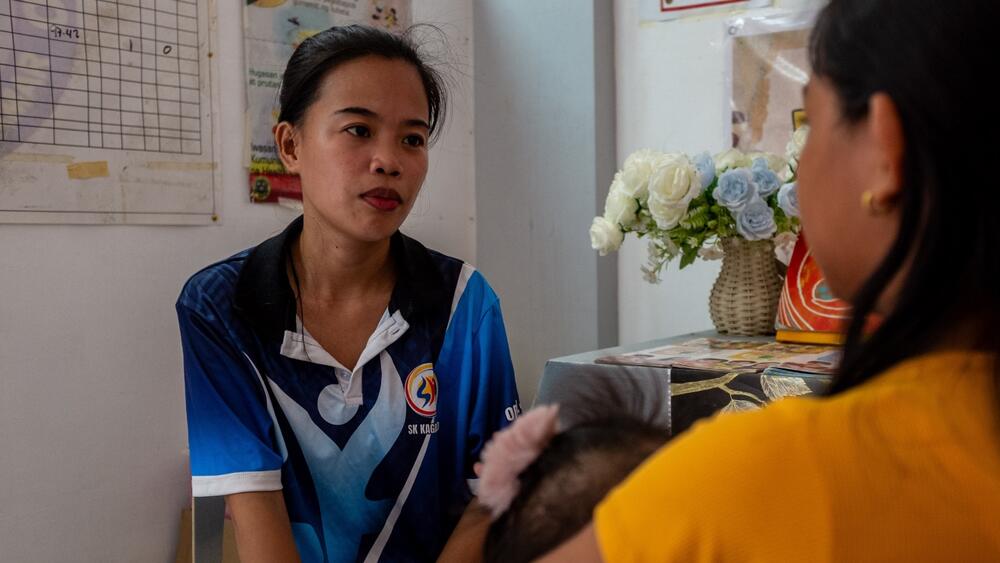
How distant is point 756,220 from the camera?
171 centimetres

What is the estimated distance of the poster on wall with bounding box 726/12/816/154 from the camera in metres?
2.17

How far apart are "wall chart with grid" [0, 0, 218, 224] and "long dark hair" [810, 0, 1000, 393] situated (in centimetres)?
153

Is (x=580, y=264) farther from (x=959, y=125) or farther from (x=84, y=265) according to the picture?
(x=959, y=125)

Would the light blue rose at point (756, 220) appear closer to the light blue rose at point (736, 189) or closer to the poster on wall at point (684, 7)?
the light blue rose at point (736, 189)

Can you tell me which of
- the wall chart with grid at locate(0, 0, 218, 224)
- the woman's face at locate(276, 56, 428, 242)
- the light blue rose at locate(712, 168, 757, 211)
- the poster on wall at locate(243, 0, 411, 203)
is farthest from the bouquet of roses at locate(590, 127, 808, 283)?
the wall chart with grid at locate(0, 0, 218, 224)

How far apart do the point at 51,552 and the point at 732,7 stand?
6.27ft

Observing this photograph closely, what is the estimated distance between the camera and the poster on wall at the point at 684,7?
87.5 inches

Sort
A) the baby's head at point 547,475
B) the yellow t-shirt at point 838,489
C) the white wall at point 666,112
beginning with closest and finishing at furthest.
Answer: the yellow t-shirt at point 838,489 < the baby's head at point 547,475 < the white wall at point 666,112

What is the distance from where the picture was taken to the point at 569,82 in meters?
2.43

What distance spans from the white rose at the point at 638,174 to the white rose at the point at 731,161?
0.13 metres

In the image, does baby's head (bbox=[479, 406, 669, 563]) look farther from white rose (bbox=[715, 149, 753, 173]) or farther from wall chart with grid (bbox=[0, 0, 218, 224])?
wall chart with grid (bbox=[0, 0, 218, 224])

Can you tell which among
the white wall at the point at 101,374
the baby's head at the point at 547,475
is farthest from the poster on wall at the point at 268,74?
the baby's head at the point at 547,475

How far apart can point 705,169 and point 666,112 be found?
0.66 m

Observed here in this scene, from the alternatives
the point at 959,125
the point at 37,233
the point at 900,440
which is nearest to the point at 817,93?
the point at 959,125
